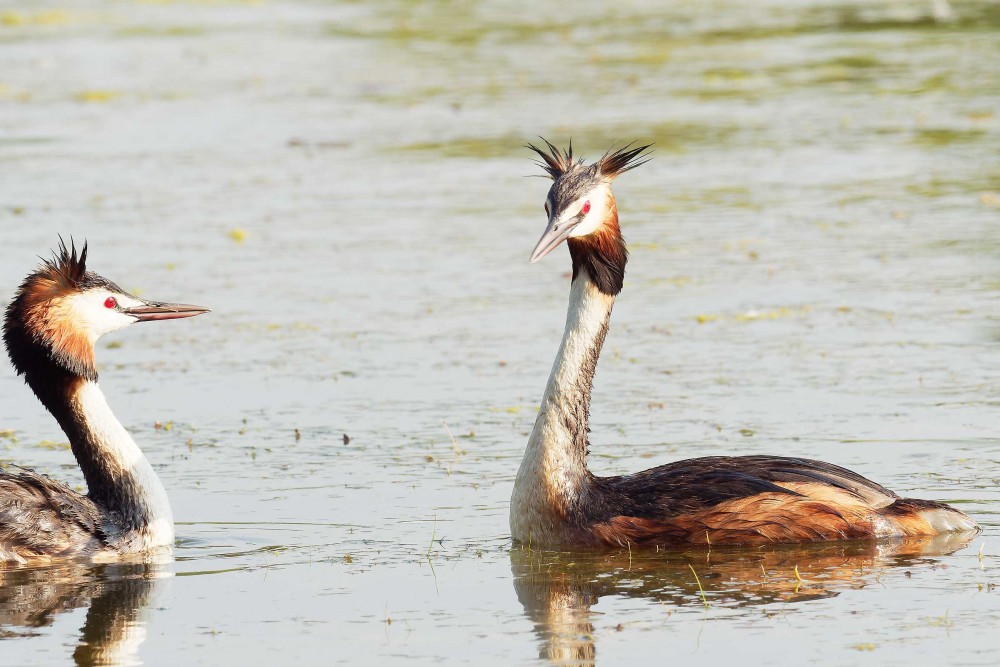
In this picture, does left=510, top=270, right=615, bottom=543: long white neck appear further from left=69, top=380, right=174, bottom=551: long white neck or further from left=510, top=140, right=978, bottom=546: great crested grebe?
left=69, top=380, right=174, bottom=551: long white neck

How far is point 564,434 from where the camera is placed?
30.9 ft

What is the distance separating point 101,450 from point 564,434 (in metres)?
2.36

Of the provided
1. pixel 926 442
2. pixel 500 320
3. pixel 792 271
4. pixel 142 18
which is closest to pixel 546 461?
pixel 926 442

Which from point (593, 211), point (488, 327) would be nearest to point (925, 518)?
point (593, 211)

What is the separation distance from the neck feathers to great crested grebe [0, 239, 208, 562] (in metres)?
2.09

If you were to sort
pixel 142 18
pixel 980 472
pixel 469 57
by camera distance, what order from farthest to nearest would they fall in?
pixel 142 18 → pixel 469 57 → pixel 980 472

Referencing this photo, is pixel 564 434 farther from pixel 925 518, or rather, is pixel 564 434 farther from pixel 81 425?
pixel 81 425

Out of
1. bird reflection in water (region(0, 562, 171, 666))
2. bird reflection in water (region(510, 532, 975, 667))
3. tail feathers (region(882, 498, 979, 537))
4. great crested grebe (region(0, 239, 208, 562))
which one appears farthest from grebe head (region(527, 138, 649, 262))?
bird reflection in water (region(0, 562, 171, 666))

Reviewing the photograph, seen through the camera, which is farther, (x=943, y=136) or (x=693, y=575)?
(x=943, y=136)

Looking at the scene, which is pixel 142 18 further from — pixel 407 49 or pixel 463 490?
pixel 463 490

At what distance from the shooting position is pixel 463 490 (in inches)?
399

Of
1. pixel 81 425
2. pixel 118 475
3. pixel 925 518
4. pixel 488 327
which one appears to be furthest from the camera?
pixel 488 327

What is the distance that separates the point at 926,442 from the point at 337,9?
25.7 metres

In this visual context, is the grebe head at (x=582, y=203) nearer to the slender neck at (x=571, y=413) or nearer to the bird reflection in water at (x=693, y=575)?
the slender neck at (x=571, y=413)
